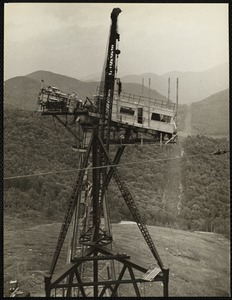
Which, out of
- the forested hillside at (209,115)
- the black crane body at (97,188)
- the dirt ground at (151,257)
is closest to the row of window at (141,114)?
the black crane body at (97,188)

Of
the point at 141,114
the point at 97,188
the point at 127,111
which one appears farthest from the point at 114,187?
the point at 97,188

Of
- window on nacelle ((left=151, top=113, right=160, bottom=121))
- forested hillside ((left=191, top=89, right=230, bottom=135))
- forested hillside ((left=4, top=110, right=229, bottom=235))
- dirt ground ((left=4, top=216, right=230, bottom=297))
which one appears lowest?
dirt ground ((left=4, top=216, right=230, bottom=297))

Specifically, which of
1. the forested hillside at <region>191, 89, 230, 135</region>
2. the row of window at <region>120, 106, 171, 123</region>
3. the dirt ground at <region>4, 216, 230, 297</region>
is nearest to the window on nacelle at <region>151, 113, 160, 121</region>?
the row of window at <region>120, 106, 171, 123</region>

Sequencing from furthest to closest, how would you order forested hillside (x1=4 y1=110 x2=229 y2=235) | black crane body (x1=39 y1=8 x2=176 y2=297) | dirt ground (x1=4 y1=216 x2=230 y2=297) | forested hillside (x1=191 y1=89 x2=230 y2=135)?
forested hillside (x1=191 y1=89 x2=230 y2=135)
forested hillside (x1=4 y1=110 x2=229 y2=235)
dirt ground (x1=4 y1=216 x2=230 y2=297)
black crane body (x1=39 y1=8 x2=176 y2=297)

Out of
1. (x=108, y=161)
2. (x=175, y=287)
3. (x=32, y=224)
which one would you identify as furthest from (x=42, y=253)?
(x=108, y=161)

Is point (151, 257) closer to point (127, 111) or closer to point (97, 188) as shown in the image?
point (97, 188)

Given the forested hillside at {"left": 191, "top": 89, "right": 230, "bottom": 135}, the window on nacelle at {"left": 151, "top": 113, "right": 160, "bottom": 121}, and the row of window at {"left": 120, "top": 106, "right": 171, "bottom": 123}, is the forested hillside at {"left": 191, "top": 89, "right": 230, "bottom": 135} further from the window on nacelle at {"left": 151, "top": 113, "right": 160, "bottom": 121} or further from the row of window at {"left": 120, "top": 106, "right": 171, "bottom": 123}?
the window on nacelle at {"left": 151, "top": 113, "right": 160, "bottom": 121}

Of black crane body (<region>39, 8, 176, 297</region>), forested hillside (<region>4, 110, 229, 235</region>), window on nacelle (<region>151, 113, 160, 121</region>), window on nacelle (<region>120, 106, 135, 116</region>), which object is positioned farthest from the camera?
forested hillside (<region>4, 110, 229, 235</region>)

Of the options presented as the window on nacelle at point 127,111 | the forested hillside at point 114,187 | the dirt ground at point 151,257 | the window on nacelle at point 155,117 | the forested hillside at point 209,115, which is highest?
the forested hillside at point 209,115

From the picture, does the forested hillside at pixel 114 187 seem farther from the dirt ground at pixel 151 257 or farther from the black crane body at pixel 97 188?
the black crane body at pixel 97 188
